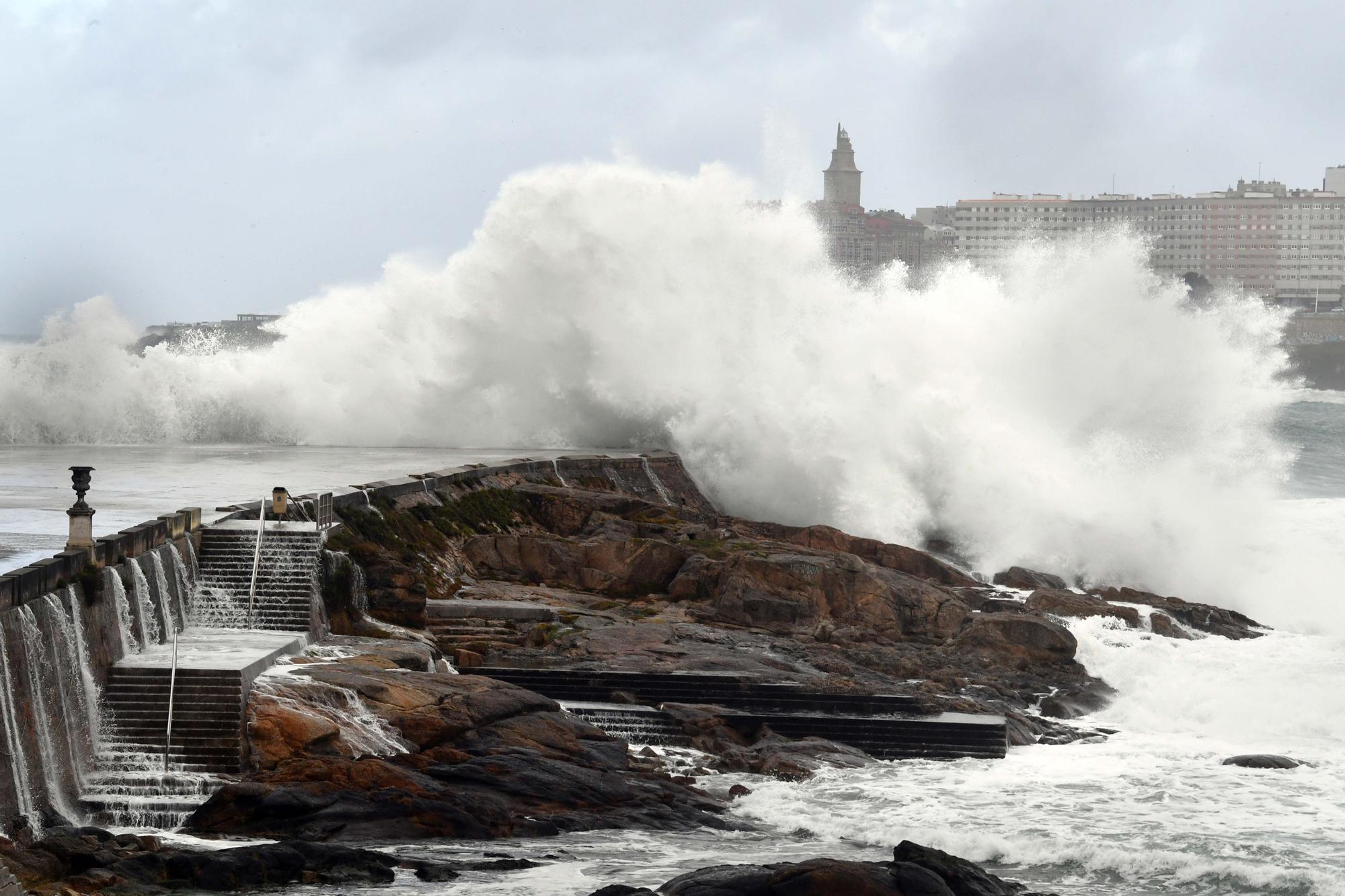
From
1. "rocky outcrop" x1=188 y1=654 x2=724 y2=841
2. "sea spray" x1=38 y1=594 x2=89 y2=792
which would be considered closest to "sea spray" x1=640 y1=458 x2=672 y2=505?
"rocky outcrop" x1=188 y1=654 x2=724 y2=841

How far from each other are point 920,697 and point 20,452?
2089cm

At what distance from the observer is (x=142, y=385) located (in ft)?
128

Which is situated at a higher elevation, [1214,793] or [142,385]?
[142,385]

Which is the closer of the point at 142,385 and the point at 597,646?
the point at 597,646

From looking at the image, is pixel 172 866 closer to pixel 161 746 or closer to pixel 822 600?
pixel 161 746

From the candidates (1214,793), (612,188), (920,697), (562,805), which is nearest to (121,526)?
(562,805)

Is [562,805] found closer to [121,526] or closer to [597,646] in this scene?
[597,646]

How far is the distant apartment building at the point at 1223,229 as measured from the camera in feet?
426

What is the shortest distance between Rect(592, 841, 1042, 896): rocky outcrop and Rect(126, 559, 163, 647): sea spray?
6034mm

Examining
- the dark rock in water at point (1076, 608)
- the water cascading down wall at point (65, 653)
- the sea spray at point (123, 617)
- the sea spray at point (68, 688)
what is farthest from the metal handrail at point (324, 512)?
the dark rock in water at point (1076, 608)

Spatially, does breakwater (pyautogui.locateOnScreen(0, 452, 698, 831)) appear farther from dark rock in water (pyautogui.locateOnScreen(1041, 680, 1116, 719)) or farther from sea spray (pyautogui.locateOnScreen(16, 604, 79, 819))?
dark rock in water (pyautogui.locateOnScreen(1041, 680, 1116, 719))

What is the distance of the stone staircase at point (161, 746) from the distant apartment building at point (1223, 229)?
371ft

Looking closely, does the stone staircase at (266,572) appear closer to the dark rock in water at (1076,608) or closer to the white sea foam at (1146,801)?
the white sea foam at (1146,801)

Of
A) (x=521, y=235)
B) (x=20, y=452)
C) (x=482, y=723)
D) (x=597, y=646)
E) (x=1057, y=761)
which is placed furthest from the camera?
(x=521, y=235)
